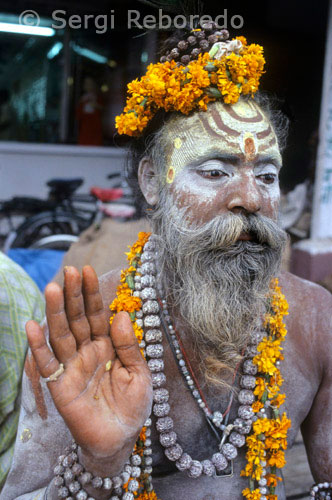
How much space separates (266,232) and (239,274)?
16cm

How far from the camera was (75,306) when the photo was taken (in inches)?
50.9

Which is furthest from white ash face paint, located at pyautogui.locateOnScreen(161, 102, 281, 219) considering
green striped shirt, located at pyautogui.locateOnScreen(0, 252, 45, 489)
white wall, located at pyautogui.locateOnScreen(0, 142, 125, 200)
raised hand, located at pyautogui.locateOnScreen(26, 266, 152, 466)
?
white wall, located at pyautogui.locateOnScreen(0, 142, 125, 200)

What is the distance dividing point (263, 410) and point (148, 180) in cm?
90

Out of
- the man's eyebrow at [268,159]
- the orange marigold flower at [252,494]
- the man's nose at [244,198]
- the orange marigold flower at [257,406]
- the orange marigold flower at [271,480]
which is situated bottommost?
the orange marigold flower at [252,494]

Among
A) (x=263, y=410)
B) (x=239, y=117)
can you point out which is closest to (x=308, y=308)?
(x=263, y=410)

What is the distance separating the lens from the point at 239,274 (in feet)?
5.32

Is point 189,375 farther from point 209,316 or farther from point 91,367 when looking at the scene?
point 91,367

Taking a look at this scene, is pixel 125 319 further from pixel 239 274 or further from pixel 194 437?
pixel 194 437

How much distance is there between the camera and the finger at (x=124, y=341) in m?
1.33

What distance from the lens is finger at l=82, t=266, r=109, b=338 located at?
1.32 metres

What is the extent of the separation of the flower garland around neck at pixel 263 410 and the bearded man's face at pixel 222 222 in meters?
0.08

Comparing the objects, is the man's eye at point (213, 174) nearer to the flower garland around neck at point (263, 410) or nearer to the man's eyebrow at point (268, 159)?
the man's eyebrow at point (268, 159)

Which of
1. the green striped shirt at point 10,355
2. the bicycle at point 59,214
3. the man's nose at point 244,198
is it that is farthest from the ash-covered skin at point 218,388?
the bicycle at point 59,214

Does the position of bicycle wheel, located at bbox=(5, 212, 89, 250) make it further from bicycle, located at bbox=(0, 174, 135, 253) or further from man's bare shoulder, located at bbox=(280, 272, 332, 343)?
man's bare shoulder, located at bbox=(280, 272, 332, 343)
